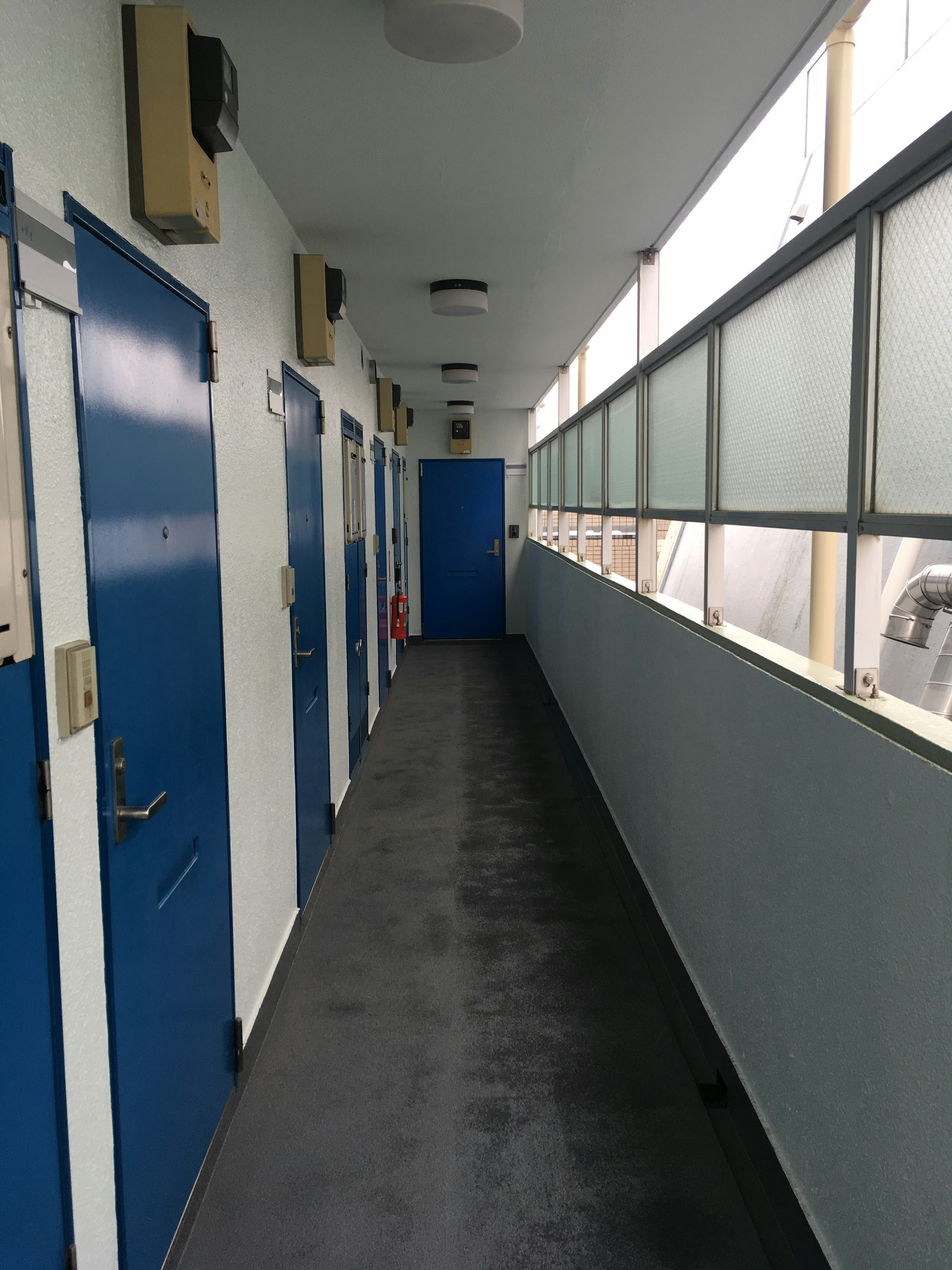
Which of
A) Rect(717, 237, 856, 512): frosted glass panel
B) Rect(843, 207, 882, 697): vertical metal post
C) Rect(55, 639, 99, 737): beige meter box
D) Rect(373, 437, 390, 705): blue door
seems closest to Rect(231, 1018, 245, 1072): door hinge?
Rect(55, 639, 99, 737): beige meter box

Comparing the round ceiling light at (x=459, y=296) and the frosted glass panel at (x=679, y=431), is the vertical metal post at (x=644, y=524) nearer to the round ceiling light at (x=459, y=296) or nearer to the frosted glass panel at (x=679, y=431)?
the frosted glass panel at (x=679, y=431)

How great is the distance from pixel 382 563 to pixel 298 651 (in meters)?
3.63

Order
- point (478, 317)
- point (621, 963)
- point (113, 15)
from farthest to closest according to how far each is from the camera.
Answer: point (478, 317) → point (621, 963) → point (113, 15)

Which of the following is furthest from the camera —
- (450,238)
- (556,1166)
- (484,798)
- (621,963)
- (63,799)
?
(484,798)

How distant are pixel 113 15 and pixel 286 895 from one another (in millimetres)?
2496

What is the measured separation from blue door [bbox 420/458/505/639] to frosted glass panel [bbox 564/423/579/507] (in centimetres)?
349

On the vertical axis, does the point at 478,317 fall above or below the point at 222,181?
above

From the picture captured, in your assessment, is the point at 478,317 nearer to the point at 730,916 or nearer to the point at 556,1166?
the point at 730,916

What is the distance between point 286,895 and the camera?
118 inches

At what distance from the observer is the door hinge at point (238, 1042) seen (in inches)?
88.0

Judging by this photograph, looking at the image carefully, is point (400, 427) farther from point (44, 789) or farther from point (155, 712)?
point (44, 789)

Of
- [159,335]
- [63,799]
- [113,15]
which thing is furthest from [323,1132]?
[113,15]

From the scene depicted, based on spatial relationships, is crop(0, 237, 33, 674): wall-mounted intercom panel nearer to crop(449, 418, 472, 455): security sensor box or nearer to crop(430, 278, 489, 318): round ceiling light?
crop(430, 278, 489, 318): round ceiling light

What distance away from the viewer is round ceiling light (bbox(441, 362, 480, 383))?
6574 millimetres
